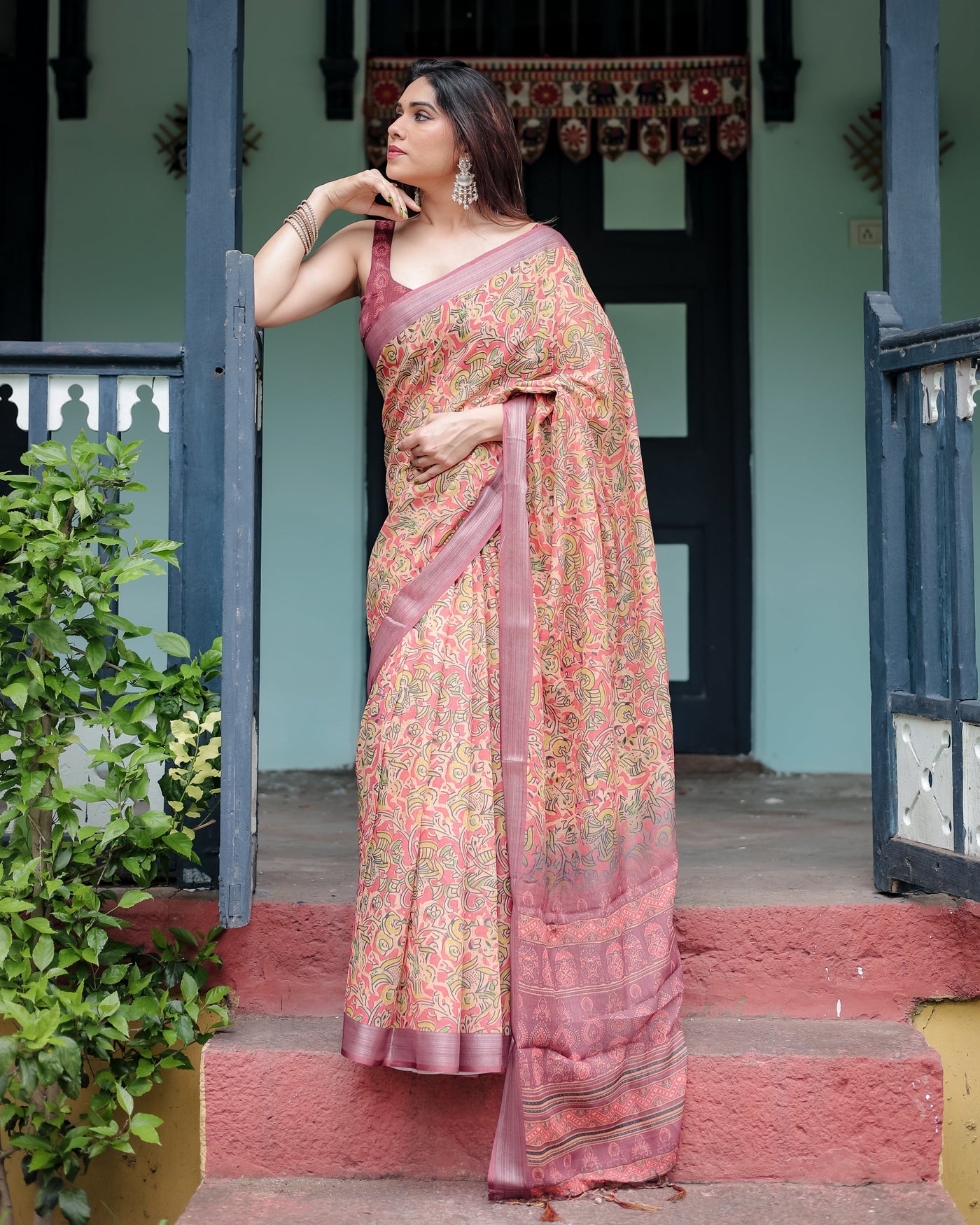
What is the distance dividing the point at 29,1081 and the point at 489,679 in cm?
111

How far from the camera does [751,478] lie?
16.9ft

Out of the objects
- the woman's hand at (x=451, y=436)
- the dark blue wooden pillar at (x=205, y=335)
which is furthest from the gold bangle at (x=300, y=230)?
the woman's hand at (x=451, y=436)

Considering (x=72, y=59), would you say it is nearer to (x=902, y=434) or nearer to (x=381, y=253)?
(x=381, y=253)

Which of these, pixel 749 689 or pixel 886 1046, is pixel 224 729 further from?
pixel 749 689

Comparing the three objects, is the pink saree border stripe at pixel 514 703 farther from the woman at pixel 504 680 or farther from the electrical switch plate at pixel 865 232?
the electrical switch plate at pixel 865 232

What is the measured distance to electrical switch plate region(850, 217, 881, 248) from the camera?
16.6 feet

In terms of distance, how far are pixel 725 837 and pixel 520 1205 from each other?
150 centimetres

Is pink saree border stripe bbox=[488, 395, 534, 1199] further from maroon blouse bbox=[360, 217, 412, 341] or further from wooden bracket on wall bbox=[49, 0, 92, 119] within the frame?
wooden bracket on wall bbox=[49, 0, 92, 119]

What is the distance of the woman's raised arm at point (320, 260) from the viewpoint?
8.94 feet

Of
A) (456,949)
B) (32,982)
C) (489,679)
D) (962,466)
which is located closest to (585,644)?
(489,679)

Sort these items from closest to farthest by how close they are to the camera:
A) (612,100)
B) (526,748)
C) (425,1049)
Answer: (425,1049)
(526,748)
(612,100)

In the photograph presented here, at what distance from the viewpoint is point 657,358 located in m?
5.18

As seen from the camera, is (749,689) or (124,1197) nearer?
(124,1197)

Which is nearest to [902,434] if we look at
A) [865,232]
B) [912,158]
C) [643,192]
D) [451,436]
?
[912,158]
